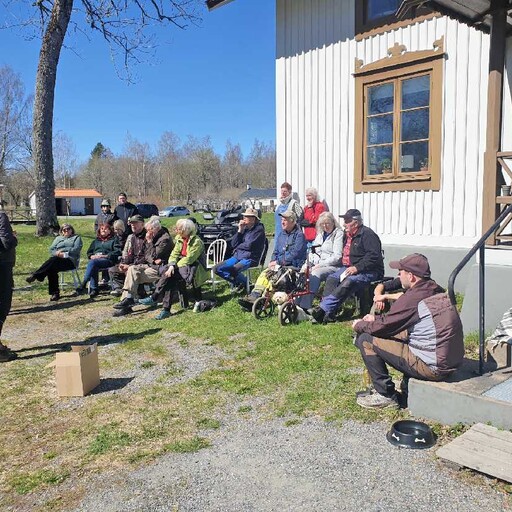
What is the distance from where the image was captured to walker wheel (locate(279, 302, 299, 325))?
6531 mm

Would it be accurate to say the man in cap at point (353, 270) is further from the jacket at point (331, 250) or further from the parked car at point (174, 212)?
the parked car at point (174, 212)

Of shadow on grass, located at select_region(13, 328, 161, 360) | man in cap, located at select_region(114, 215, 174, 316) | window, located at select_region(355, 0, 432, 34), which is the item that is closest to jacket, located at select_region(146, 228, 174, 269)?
man in cap, located at select_region(114, 215, 174, 316)

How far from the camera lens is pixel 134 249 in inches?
335

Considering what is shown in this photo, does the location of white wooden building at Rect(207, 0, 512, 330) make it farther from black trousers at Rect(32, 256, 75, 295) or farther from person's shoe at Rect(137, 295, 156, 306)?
black trousers at Rect(32, 256, 75, 295)

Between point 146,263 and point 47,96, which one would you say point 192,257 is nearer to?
point 146,263

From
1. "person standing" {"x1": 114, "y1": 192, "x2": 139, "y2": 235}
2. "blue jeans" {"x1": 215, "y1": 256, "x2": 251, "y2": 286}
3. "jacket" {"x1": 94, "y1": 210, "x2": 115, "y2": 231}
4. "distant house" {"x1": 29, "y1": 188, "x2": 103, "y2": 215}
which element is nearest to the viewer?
"blue jeans" {"x1": 215, "y1": 256, "x2": 251, "y2": 286}

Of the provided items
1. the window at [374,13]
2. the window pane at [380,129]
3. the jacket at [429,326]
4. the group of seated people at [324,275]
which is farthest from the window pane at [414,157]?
Answer: the jacket at [429,326]

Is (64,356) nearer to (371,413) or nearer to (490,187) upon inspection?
(371,413)

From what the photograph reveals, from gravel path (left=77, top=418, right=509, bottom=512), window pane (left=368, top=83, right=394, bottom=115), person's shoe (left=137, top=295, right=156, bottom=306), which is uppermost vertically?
window pane (left=368, top=83, right=394, bottom=115)

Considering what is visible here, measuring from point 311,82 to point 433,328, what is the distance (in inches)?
255

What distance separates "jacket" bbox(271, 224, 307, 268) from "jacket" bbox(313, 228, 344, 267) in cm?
21

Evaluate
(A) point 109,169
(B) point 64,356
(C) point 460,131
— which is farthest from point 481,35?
(A) point 109,169

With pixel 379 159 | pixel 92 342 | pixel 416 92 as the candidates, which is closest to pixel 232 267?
pixel 92 342

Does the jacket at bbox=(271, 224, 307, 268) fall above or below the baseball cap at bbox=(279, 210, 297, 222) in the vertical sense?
below
